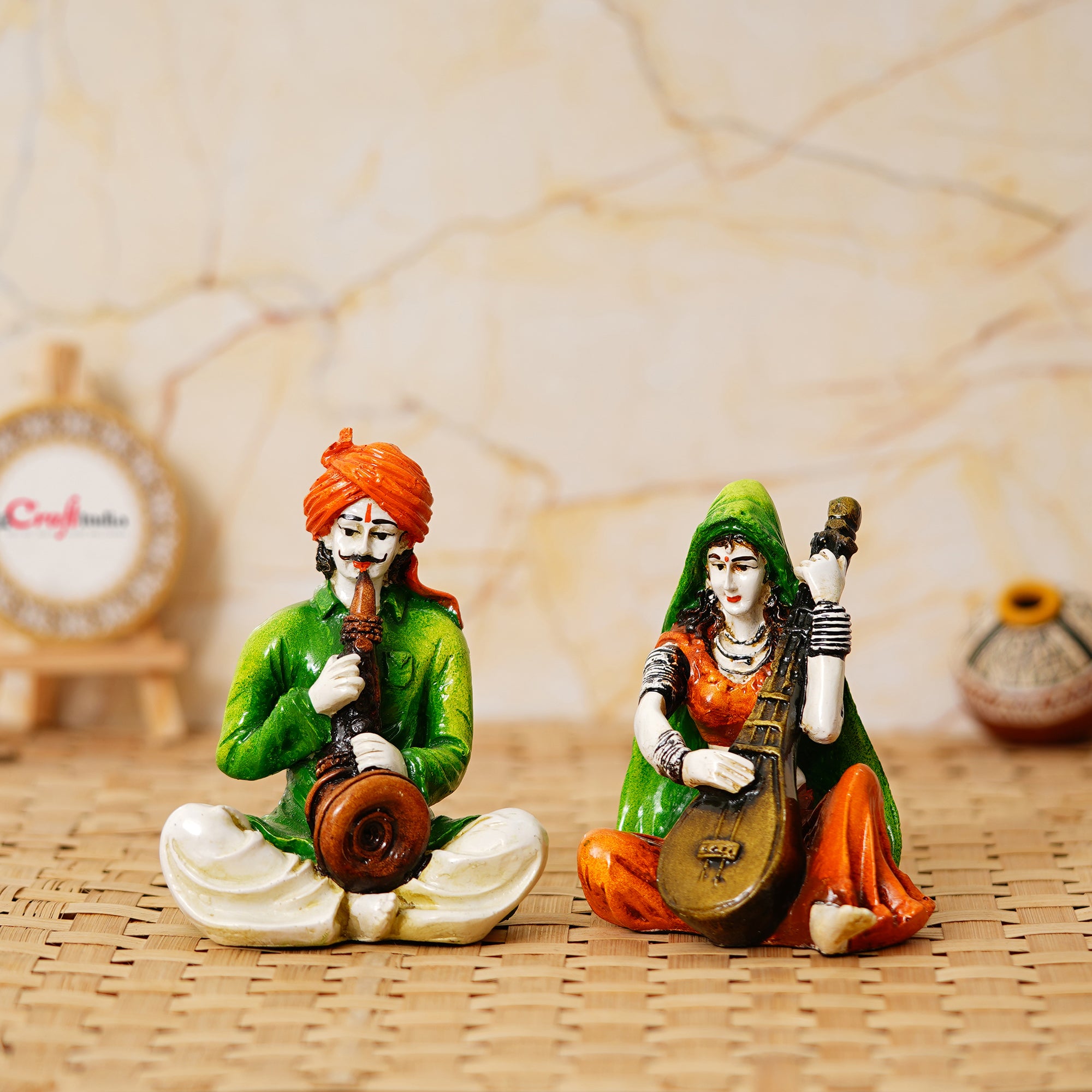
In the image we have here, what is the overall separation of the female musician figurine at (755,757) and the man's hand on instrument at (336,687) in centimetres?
43

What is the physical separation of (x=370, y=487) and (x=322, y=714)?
0.35 m

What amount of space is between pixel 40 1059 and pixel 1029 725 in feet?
8.28

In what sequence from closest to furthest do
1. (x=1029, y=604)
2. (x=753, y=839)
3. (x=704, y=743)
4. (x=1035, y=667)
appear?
(x=753, y=839)
(x=704, y=743)
(x=1035, y=667)
(x=1029, y=604)

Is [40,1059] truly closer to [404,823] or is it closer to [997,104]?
[404,823]

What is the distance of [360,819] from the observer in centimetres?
200

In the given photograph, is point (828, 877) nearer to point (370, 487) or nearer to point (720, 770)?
point (720, 770)

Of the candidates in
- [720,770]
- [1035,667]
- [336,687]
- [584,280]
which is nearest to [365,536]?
[336,687]

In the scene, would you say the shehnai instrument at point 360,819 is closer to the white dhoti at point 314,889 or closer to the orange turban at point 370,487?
the white dhoti at point 314,889

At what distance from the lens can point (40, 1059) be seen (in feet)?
5.46

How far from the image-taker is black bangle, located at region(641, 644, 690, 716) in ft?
7.15

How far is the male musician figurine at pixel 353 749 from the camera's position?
201 cm

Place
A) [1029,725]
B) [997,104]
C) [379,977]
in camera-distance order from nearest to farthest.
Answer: [379,977] < [1029,725] < [997,104]

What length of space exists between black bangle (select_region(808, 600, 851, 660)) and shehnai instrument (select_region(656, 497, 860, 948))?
26mm

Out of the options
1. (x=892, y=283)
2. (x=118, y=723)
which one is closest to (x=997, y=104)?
(x=892, y=283)
